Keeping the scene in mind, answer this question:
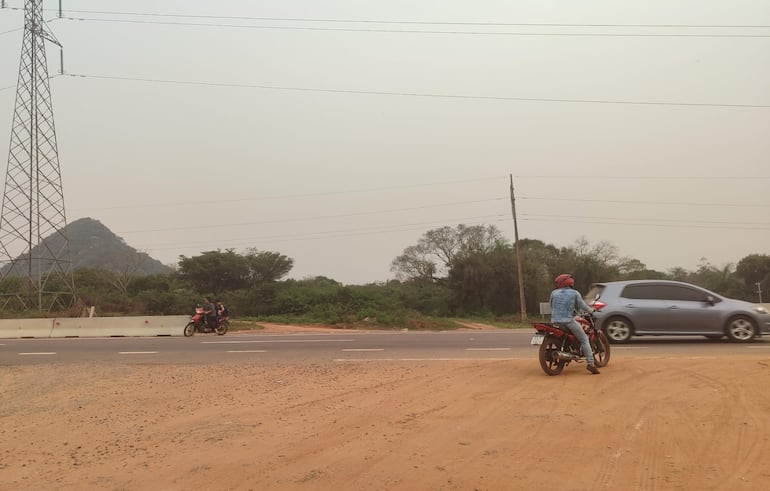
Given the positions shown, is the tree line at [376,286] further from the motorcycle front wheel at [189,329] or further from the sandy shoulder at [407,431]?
the sandy shoulder at [407,431]

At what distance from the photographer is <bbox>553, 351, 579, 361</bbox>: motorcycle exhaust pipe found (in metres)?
8.80

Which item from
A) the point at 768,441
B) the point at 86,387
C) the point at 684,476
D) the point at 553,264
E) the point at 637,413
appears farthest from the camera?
the point at 553,264

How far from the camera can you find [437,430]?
586 cm

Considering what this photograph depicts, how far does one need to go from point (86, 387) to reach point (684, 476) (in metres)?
8.74

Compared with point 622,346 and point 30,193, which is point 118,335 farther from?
point 622,346

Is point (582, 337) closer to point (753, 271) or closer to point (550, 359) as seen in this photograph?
point (550, 359)

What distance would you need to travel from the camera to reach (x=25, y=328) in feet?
83.0

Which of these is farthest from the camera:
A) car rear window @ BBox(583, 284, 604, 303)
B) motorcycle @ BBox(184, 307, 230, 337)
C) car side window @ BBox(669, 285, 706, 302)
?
motorcycle @ BBox(184, 307, 230, 337)

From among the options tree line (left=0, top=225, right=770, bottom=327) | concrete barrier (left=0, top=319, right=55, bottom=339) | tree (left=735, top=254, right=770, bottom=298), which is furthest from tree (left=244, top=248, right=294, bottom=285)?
tree (left=735, top=254, right=770, bottom=298)

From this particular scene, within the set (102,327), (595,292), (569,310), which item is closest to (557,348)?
(569,310)

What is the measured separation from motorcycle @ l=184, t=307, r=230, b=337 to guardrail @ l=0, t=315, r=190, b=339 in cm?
50

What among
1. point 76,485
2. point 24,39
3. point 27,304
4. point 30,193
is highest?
point 24,39

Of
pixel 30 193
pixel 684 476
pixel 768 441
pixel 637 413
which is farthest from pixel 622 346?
pixel 30 193

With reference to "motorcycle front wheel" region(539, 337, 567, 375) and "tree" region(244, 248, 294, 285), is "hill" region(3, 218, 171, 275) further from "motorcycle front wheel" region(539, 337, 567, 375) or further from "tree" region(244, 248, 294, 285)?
"motorcycle front wheel" region(539, 337, 567, 375)
